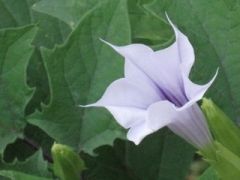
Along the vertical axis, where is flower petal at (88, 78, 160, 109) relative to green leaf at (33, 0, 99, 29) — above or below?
above

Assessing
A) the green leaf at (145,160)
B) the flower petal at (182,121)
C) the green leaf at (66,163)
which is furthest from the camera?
the green leaf at (145,160)

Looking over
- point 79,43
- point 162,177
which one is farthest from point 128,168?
point 79,43

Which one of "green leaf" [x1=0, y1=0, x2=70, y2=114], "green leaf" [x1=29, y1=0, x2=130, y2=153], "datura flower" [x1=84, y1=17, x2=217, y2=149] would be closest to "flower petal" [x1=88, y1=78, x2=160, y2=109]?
"datura flower" [x1=84, y1=17, x2=217, y2=149]

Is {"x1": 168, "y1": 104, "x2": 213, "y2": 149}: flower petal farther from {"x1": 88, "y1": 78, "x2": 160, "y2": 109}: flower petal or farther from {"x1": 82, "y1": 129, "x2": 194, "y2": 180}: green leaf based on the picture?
{"x1": 82, "y1": 129, "x2": 194, "y2": 180}: green leaf

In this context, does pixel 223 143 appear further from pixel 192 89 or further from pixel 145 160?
pixel 145 160

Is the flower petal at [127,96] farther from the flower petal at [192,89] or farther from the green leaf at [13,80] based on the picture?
the green leaf at [13,80]

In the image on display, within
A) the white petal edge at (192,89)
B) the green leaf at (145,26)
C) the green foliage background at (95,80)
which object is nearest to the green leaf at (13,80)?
the green foliage background at (95,80)
